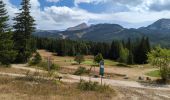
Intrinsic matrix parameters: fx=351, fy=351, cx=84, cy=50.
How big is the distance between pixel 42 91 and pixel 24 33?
48.3m

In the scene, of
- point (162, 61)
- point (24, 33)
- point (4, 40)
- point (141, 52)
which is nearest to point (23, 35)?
point (24, 33)

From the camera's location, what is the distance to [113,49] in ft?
482

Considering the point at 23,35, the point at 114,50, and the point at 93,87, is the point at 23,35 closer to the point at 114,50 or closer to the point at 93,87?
the point at 93,87

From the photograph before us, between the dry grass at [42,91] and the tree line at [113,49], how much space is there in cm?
8995

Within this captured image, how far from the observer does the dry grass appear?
20.9m

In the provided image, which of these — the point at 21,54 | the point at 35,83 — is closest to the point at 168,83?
the point at 35,83

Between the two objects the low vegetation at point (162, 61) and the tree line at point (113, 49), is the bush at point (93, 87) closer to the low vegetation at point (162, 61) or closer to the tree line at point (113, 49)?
the low vegetation at point (162, 61)

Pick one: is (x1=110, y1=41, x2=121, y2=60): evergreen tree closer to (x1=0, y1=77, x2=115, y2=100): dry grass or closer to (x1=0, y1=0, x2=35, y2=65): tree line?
(x1=0, y1=0, x2=35, y2=65): tree line

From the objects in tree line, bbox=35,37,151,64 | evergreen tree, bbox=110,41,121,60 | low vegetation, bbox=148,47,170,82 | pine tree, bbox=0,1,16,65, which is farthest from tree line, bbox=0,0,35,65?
evergreen tree, bbox=110,41,121,60

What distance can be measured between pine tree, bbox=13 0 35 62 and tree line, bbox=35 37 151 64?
2063 inches

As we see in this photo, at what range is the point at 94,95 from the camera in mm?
22844

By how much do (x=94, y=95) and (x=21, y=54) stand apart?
154 feet

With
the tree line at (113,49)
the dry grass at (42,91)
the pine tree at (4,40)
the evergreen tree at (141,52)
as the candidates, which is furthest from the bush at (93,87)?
the evergreen tree at (141,52)

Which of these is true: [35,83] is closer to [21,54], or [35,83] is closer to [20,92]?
[20,92]
